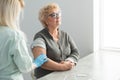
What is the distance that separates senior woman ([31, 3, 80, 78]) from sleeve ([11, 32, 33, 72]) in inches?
23.9

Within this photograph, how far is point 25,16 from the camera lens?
3414 millimetres

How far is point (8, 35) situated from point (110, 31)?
191cm

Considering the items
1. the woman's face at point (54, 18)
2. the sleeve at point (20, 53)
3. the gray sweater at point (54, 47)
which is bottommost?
the gray sweater at point (54, 47)

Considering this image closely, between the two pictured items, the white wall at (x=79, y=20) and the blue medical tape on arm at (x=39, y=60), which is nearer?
the blue medical tape on arm at (x=39, y=60)

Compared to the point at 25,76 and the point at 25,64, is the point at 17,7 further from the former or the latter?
the point at 25,76

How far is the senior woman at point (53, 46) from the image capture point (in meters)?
2.39

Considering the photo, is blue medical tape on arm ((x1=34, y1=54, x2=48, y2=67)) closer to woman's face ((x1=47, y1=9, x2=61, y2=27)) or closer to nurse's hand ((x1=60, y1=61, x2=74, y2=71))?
nurse's hand ((x1=60, y1=61, x2=74, y2=71))

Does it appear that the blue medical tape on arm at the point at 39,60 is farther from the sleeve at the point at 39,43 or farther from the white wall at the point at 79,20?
the white wall at the point at 79,20

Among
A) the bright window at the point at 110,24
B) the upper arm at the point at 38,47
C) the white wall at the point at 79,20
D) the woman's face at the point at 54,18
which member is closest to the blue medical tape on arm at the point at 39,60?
the upper arm at the point at 38,47

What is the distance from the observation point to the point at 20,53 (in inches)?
67.3

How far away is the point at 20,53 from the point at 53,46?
0.82 metres

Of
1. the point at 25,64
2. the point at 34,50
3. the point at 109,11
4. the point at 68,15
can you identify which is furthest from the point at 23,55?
the point at 109,11

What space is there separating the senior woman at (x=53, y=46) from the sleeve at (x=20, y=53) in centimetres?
61

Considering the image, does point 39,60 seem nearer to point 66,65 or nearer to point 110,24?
point 66,65
